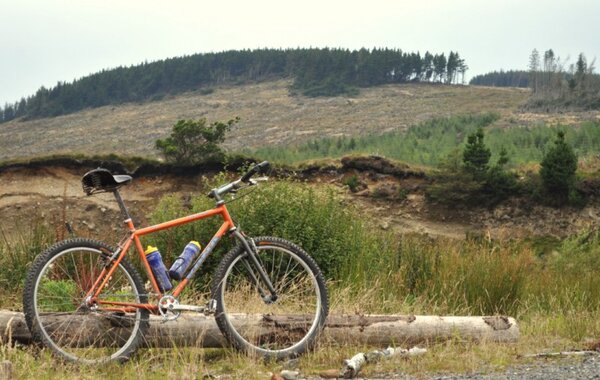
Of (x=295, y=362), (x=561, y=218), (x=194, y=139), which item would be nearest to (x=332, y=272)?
(x=295, y=362)

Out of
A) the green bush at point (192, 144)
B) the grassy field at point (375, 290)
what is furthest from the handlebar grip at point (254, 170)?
the green bush at point (192, 144)

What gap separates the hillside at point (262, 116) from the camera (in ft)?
275

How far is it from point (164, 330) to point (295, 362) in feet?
3.48

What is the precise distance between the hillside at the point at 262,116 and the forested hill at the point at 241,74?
6531 millimetres

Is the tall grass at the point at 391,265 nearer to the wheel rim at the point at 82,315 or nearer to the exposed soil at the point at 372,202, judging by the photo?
the wheel rim at the point at 82,315

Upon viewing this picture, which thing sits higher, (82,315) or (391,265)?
(82,315)

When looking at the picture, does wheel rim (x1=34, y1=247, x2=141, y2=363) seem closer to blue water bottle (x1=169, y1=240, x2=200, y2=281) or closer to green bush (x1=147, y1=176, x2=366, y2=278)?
blue water bottle (x1=169, y1=240, x2=200, y2=281)

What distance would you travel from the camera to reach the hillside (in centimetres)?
8375

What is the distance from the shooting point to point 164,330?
219 inches

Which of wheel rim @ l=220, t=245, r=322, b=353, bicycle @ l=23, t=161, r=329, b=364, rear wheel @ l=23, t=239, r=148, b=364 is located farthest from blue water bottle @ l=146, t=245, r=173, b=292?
wheel rim @ l=220, t=245, r=322, b=353

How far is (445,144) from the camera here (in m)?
53.4

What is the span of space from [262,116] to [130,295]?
98.5m

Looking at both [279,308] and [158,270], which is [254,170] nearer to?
[158,270]

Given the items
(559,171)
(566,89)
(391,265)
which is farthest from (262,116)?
(391,265)
